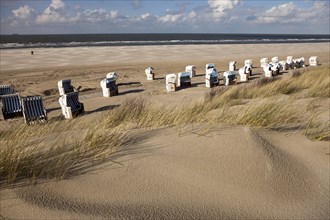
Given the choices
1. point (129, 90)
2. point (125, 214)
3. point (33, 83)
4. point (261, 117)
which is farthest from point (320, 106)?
point (33, 83)

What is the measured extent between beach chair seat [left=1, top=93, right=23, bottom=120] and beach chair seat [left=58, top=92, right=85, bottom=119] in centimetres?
195

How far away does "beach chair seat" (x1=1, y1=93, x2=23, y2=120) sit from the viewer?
36.6 ft

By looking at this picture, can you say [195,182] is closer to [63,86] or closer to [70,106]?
[70,106]

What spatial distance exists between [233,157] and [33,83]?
17.6 m

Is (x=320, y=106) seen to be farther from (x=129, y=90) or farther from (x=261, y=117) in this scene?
(x=129, y=90)

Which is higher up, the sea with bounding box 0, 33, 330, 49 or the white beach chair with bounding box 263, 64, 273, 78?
the sea with bounding box 0, 33, 330, 49

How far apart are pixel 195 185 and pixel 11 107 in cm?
1012

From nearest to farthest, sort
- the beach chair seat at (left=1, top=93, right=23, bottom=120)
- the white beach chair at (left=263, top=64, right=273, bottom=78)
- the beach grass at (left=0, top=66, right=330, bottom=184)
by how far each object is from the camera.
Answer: the beach grass at (left=0, top=66, right=330, bottom=184)
the beach chair seat at (left=1, top=93, right=23, bottom=120)
the white beach chair at (left=263, top=64, right=273, bottom=78)

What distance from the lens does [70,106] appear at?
417 inches

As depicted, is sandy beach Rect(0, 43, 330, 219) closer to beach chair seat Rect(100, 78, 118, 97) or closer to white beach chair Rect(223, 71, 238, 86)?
beach chair seat Rect(100, 78, 118, 97)

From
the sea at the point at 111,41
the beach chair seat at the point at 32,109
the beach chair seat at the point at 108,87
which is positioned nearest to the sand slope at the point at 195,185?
the beach chair seat at the point at 32,109

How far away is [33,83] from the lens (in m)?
18.8


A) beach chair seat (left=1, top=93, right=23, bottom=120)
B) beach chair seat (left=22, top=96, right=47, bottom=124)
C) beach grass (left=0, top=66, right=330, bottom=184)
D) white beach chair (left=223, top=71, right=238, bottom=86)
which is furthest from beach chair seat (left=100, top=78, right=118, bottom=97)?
beach grass (left=0, top=66, right=330, bottom=184)

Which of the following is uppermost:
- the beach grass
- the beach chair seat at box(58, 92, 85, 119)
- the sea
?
the sea
